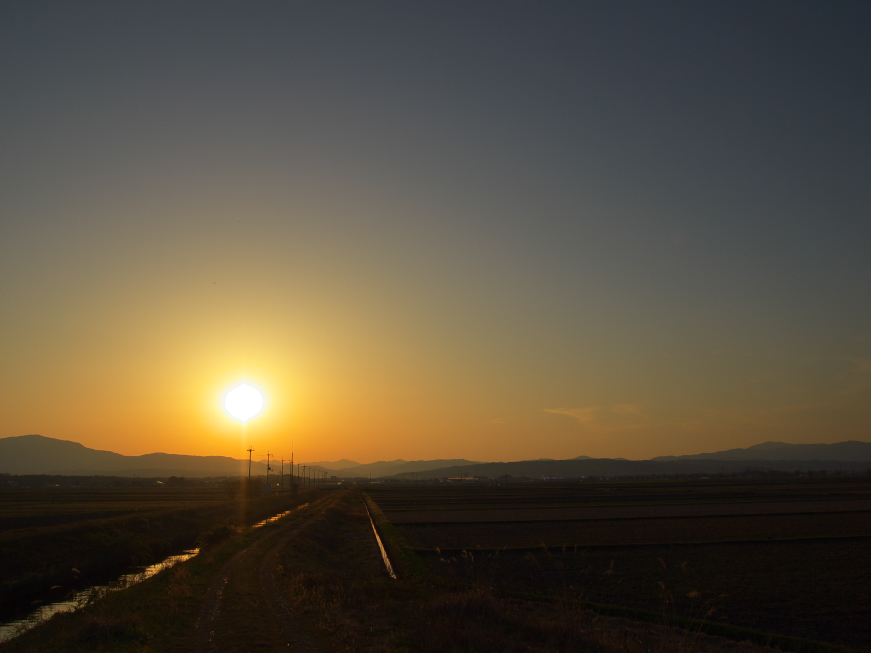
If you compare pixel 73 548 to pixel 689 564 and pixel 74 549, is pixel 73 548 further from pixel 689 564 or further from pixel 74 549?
pixel 689 564

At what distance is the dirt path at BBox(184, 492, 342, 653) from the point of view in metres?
11.8

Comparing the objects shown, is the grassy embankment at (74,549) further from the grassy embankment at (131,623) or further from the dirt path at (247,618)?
the dirt path at (247,618)

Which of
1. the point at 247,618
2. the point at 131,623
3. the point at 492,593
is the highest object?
the point at 131,623

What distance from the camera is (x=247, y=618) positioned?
1425 centimetres

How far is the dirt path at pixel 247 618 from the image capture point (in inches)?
466

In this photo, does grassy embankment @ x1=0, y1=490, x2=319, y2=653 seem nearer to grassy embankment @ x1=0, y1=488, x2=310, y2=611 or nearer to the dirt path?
the dirt path

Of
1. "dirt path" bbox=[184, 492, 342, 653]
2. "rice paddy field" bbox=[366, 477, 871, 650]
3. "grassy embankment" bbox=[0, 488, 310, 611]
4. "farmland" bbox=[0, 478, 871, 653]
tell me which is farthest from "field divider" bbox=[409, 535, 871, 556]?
"grassy embankment" bbox=[0, 488, 310, 611]

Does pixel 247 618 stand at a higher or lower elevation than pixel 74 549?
higher

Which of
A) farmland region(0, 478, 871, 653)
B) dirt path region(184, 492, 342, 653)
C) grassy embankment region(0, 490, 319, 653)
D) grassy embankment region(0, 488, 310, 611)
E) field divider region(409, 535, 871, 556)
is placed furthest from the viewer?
field divider region(409, 535, 871, 556)

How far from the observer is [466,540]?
113 feet

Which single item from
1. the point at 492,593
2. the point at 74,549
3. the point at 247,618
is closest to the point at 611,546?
the point at 492,593

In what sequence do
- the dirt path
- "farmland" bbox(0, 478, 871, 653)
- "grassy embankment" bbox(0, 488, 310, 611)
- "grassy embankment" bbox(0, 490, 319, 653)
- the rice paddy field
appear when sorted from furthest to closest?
"grassy embankment" bbox(0, 488, 310, 611) < the rice paddy field < "farmland" bbox(0, 478, 871, 653) < "grassy embankment" bbox(0, 490, 319, 653) < the dirt path

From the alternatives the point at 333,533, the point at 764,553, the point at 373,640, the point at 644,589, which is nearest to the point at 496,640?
the point at 373,640

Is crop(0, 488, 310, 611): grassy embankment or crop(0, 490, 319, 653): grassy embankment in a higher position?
crop(0, 490, 319, 653): grassy embankment
